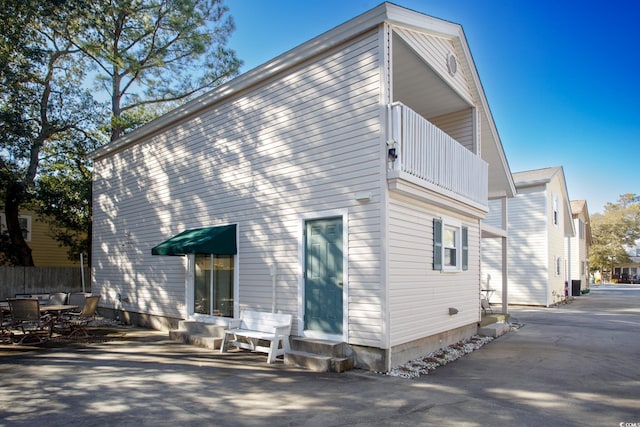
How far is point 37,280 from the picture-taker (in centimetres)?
2006

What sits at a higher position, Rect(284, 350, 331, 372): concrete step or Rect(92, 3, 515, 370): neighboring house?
Rect(92, 3, 515, 370): neighboring house

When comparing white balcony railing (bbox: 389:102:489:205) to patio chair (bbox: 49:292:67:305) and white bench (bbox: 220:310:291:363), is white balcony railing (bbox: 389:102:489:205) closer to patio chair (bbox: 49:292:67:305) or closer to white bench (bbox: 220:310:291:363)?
white bench (bbox: 220:310:291:363)

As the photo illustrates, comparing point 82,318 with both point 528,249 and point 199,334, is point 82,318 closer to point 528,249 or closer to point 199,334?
point 199,334

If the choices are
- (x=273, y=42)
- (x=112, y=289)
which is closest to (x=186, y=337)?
(x=112, y=289)

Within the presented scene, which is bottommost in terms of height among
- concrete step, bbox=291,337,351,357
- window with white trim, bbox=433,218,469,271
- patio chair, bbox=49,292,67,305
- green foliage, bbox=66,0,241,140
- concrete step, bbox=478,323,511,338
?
concrete step, bbox=478,323,511,338

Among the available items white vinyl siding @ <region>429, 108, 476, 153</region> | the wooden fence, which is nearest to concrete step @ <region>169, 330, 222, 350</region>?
white vinyl siding @ <region>429, 108, 476, 153</region>

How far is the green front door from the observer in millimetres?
7352

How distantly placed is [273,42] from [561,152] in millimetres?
17742

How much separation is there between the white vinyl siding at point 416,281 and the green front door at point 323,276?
0.95 meters

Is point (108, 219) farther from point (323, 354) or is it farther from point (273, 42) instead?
point (323, 354)

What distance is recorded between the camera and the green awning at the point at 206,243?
8.84 metres

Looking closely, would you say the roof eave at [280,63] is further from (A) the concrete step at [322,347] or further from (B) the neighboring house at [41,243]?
(B) the neighboring house at [41,243]

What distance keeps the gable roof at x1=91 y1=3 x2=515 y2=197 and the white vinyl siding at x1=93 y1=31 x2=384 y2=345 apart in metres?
0.19

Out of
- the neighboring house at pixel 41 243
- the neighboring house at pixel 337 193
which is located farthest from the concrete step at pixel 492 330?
the neighboring house at pixel 41 243
